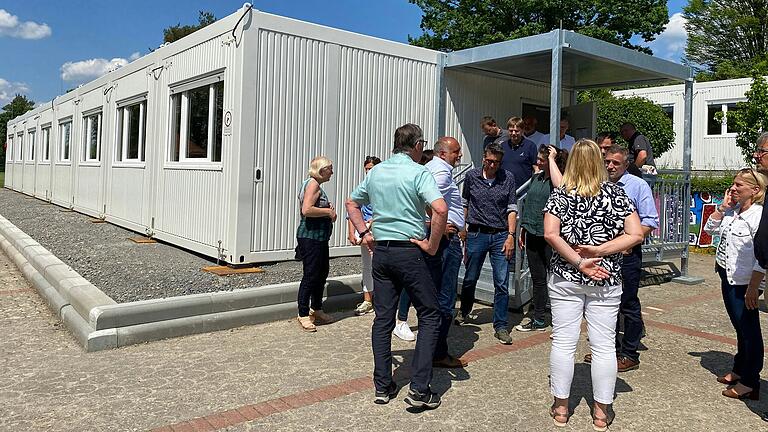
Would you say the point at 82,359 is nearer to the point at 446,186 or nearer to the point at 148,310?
the point at 148,310

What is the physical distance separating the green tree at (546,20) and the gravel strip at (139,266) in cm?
2329

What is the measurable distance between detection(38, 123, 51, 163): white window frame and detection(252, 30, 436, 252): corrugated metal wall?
16.4 m

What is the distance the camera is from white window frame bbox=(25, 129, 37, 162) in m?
25.1

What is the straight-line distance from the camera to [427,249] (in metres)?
4.20

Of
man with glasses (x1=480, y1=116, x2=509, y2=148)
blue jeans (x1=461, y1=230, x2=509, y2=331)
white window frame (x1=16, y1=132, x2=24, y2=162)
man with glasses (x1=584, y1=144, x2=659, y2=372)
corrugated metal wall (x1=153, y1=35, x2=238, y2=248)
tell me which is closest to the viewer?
man with glasses (x1=584, y1=144, x2=659, y2=372)

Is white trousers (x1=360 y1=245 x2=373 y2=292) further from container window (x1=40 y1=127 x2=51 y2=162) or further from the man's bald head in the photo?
container window (x1=40 y1=127 x2=51 y2=162)

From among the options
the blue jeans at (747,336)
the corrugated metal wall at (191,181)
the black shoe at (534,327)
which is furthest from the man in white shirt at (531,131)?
the blue jeans at (747,336)

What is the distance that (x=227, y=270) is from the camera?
8086 millimetres

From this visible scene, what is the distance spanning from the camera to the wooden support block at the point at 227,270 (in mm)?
7914

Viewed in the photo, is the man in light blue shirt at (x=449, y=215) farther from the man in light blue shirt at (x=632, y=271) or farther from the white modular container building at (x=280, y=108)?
the white modular container building at (x=280, y=108)

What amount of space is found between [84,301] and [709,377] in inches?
225

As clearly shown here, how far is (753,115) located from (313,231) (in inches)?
617

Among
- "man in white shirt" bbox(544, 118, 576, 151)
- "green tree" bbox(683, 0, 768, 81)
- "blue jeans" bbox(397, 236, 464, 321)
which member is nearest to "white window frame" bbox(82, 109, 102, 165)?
"man in white shirt" bbox(544, 118, 576, 151)

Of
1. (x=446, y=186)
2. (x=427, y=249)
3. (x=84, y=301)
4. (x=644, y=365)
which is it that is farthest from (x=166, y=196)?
(x=644, y=365)
